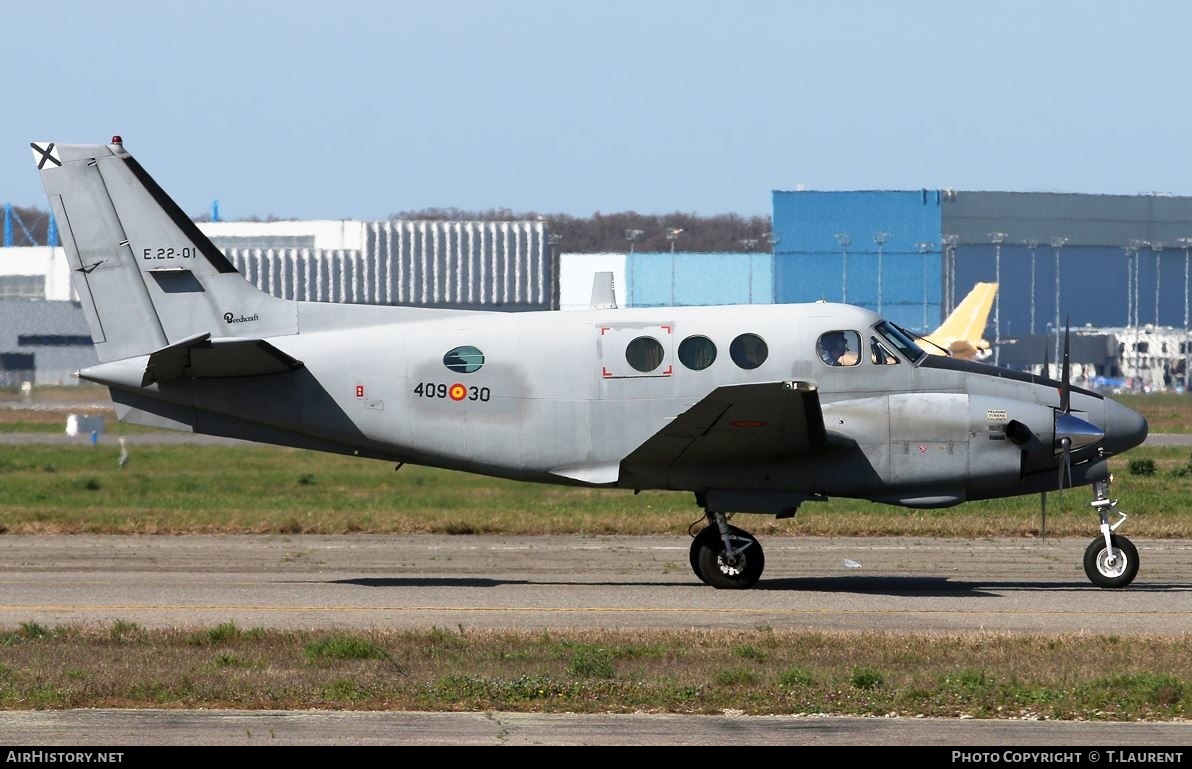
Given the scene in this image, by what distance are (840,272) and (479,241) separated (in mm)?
23480

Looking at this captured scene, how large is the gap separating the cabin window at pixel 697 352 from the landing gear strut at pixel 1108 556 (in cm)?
497

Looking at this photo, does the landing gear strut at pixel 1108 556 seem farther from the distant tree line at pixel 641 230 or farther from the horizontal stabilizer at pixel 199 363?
the distant tree line at pixel 641 230

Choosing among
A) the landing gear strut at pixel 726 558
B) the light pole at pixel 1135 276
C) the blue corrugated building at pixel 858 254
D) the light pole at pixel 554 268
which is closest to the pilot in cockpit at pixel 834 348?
the landing gear strut at pixel 726 558

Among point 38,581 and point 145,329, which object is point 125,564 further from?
point 145,329

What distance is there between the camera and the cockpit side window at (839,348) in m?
18.3

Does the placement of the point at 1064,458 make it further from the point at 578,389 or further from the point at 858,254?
the point at 858,254

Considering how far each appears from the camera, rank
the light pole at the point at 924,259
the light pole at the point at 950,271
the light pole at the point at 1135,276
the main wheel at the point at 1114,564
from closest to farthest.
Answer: the main wheel at the point at 1114,564 → the light pole at the point at 924,259 → the light pole at the point at 950,271 → the light pole at the point at 1135,276

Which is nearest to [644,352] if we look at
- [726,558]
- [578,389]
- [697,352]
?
[697,352]

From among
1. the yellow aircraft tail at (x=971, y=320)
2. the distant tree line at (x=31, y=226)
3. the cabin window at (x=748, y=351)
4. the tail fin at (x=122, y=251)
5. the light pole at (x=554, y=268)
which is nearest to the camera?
the cabin window at (x=748, y=351)

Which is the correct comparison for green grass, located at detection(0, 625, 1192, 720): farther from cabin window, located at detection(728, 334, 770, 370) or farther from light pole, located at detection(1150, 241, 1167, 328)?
light pole, located at detection(1150, 241, 1167, 328)

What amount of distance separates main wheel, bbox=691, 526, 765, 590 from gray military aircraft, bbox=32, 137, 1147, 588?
0.02m

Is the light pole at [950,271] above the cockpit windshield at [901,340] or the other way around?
above

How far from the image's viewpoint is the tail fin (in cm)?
1891

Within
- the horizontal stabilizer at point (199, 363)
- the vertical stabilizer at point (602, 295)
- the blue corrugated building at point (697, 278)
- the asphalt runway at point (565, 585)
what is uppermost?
the blue corrugated building at point (697, 278)
